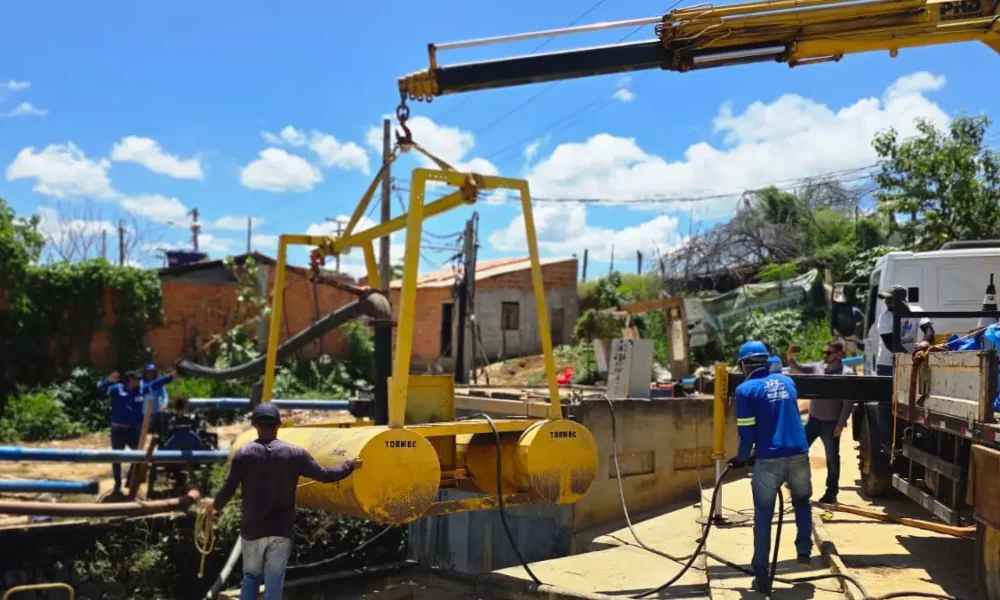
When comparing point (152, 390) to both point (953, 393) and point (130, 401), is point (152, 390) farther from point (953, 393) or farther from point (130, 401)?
point (953, 393)

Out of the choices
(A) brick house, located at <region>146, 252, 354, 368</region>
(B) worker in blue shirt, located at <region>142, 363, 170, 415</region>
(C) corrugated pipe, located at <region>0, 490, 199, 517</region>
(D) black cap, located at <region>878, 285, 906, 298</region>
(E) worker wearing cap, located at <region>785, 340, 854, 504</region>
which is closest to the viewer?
(D) black cap, located at <region>878, 285, 906, 298</region>

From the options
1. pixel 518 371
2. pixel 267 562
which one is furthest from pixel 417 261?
pixel 518 371

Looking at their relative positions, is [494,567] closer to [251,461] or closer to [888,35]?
[251,461]

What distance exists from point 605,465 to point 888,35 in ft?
18.4

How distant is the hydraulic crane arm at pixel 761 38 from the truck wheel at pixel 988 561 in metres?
4.67

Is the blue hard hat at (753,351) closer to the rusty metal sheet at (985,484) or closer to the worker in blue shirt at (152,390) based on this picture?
the rusty metal sheet at (985,484)

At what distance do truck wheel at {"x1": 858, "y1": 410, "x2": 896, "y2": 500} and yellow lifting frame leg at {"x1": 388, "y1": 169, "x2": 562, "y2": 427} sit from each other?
383 centimetres

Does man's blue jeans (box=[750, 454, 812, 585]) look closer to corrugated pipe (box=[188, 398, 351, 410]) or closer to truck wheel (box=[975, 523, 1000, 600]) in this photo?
truck wheel (box=[975, 523, 1000, 600])

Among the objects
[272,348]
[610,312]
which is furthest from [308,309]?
[272,348]

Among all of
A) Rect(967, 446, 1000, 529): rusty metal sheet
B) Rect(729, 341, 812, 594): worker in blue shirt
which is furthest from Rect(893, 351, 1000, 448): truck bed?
Rect(729, 341, 812, 594): worker in blue shirt

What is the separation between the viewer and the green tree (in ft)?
58.7

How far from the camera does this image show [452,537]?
11.5 m

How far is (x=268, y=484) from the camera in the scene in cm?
570

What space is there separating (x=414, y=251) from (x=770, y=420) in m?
2.84
